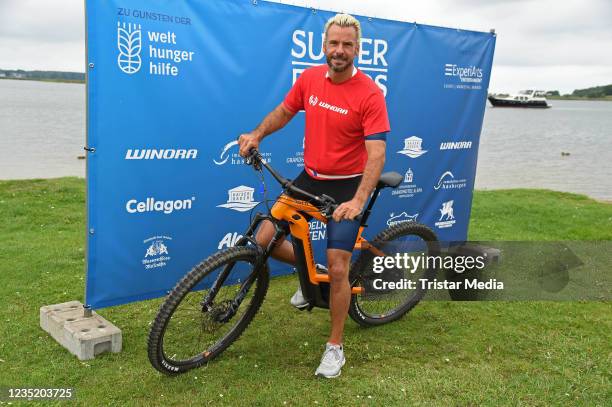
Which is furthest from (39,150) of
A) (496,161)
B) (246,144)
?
(246,144)

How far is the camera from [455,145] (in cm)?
728

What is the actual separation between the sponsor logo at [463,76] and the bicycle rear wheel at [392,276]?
2.54 m

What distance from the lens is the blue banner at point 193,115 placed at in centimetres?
452

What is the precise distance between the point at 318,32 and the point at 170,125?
1.95 metres

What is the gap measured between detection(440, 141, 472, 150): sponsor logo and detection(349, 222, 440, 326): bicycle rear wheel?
200 centimetres

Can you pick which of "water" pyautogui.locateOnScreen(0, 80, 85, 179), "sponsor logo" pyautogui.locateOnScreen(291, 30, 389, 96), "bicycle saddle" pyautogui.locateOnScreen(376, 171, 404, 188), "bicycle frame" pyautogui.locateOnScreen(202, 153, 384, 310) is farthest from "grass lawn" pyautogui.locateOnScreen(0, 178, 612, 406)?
"water" pyautogui.locateOnScreen(0, 80, 85, 179)

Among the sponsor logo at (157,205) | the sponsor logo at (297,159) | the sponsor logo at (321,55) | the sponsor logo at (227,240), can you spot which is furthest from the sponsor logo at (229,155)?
the sponsor logo at (321,55)

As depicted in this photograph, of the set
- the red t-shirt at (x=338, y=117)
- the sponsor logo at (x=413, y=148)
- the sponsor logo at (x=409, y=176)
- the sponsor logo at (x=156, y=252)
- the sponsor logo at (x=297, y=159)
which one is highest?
the red t-shirt at (x=338, y=117)

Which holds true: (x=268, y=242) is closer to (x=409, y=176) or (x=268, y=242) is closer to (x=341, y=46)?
(x=341, y=46)

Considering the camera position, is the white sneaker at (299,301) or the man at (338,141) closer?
the man at (338,141)

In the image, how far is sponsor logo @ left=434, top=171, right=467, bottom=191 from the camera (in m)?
7.29

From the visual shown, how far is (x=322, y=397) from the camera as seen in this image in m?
3.87

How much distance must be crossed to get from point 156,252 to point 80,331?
1010 millimetres

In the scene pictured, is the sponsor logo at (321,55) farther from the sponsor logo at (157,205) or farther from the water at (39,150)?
the water at (39,150)
